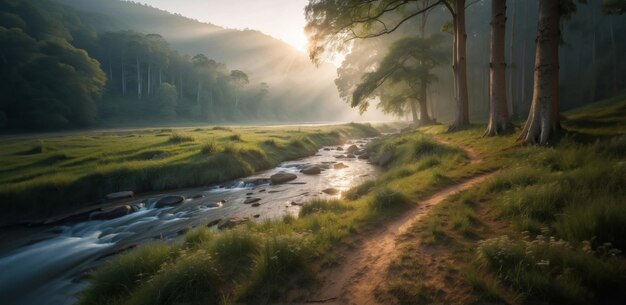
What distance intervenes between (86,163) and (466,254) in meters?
21.5

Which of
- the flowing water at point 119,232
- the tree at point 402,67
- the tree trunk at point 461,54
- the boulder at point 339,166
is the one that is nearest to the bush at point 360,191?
the flowing water at point 119,232

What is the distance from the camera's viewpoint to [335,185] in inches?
605

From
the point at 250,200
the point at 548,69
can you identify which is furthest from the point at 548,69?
the point at 250,200

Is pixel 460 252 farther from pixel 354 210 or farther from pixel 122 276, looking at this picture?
pixel 122 276

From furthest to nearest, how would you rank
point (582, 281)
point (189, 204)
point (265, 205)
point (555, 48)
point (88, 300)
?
point (189, 204)
point (265, 205)
point (555, 48)
point (88, 300)
point (582, 281)

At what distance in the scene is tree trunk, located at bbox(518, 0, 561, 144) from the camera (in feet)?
33.2

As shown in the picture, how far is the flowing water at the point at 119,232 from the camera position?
775 centimetres

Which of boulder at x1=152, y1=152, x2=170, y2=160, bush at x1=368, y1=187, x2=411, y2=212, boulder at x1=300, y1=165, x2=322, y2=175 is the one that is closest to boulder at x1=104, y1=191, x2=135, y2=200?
boulder at x1=152, y1=152, x2=170, y2=160

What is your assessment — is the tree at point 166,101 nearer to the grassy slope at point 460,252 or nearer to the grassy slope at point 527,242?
the grassy slope at point 460,252

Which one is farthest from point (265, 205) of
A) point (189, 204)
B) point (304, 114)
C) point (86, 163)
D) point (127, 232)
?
point (304, 114)

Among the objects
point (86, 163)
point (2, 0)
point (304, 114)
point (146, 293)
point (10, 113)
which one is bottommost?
point (146, 293)

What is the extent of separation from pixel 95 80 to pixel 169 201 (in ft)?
165

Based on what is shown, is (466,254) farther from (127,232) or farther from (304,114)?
(304,114)

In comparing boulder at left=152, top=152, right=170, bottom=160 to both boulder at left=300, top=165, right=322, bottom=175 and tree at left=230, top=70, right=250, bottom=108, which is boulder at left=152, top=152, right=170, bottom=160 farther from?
tree at left=230, top=70, right=250, bottom=108
